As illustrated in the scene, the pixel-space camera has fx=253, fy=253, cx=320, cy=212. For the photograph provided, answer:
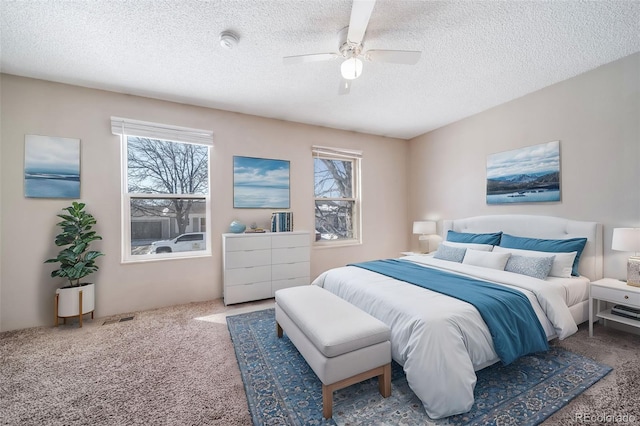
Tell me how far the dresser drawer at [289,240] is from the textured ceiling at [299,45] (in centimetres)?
182

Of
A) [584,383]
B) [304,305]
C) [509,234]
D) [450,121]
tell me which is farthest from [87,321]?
[450,121]

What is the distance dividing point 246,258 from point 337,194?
1.99 meters

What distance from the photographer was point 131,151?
10.5 ft

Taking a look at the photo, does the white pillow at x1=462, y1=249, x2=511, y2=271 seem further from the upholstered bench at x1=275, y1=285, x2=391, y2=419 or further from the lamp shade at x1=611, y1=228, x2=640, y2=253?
the upholstered bench at x1=275, y1=285, x2=391, y2=419

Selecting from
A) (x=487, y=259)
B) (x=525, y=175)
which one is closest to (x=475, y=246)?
(x=487, y=259)

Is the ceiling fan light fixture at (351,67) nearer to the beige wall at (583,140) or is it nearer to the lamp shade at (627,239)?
the beige wall at (583,140)

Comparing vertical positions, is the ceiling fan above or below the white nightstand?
above

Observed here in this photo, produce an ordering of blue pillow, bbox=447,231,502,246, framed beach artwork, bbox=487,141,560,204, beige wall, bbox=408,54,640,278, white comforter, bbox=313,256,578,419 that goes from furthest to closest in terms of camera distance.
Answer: blue pillow, bbox=447,231,502,246 → framed beach artwork, bbox=487,141,560,204 → beige wall, bbox=408,54,640,278 → white comforter, bbox=313,256,578,419

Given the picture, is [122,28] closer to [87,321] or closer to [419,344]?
[87,321]

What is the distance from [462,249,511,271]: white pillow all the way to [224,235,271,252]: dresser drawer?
2.51 meters

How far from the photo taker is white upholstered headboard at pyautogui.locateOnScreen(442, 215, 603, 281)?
2564 mm

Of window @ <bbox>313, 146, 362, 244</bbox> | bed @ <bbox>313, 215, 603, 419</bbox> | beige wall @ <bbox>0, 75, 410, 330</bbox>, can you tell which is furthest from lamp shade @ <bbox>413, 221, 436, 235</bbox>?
beige wall @ <bbox>0, 75, 410, 330</bbox>

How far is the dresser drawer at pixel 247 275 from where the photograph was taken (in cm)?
327

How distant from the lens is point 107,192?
299 centimetres
